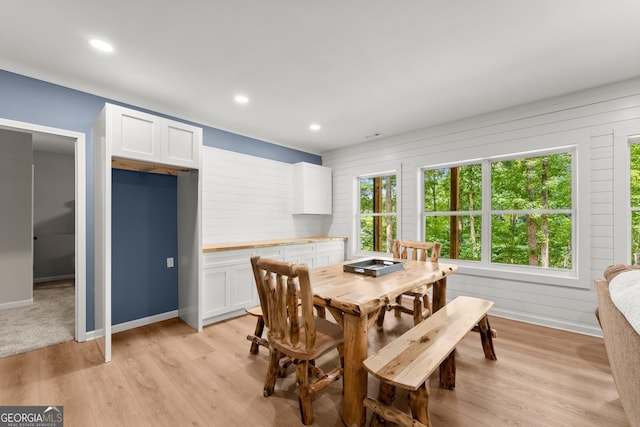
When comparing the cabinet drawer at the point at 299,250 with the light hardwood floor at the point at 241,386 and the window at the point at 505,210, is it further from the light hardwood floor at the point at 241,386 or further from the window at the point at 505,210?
the window at the point at 505,210

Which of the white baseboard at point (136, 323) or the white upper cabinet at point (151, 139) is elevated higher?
the white upper cabinet at point (151, 139)

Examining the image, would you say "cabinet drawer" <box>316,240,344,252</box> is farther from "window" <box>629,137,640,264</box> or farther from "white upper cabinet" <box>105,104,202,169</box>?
"window" <box>629,137,640,264</box>

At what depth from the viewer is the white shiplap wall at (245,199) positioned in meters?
3.68

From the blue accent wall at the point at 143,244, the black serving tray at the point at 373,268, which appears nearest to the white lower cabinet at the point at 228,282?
the blue accent wall at the point at 143,244

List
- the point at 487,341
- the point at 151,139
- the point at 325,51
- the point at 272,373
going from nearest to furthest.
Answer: the point at 272,373 → the point at 325,51 → the point at 487,341 → the point at 151,139

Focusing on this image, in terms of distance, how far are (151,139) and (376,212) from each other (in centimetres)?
359

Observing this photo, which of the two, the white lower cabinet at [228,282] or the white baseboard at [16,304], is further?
the white baseboard at [16,304]

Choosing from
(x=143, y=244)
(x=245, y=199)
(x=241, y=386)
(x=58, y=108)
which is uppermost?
(x=58, y=108)

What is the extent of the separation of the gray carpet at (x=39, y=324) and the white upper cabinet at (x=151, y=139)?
200cm

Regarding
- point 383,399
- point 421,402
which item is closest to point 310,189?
point 383,399

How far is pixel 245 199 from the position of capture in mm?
4105

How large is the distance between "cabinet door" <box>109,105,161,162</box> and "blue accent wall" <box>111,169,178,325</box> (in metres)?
0.62

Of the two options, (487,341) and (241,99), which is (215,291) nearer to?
(241,99)

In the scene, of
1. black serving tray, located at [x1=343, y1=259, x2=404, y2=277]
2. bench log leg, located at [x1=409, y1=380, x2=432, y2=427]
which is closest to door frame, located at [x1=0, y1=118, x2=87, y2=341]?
black serving tray, located at [x1=343, y1=259, x2=404, y2=277]
